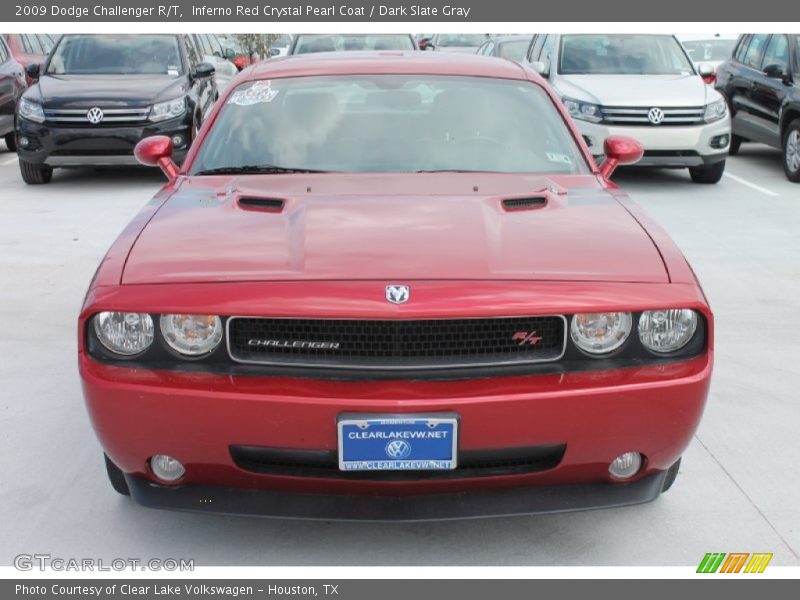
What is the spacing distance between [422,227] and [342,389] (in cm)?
72

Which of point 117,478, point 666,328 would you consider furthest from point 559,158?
point 117,478

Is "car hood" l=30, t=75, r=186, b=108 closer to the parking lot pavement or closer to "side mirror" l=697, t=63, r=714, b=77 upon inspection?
the parking lot pavement

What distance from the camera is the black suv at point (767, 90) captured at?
440 inches

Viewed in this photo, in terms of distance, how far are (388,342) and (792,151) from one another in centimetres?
937

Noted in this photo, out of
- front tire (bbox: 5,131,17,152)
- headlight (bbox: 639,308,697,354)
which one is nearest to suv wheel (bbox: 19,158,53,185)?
front tire (bbox: 5,131,17,152)

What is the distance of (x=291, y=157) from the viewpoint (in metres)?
4.25

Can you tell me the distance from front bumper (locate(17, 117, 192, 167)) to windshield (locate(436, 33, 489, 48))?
1398 centimetres

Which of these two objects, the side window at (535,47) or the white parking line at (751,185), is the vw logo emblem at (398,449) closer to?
the white parking line at (751,185)

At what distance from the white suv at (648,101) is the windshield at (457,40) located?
1207cm

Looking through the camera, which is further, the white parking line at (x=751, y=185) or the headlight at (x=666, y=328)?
the white parking line at (x=751, y=185)

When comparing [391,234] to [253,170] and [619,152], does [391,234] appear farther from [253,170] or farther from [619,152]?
[619,152]

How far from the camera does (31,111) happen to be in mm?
10617

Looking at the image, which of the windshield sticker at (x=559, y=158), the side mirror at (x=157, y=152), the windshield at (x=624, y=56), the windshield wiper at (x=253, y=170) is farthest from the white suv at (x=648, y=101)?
the windshield wiper at (x=253, y=170)

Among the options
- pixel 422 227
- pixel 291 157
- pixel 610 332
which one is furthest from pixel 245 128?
pixel 610 332
